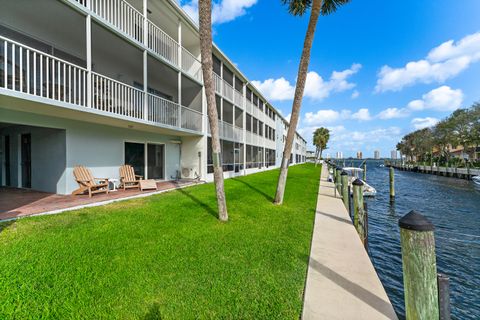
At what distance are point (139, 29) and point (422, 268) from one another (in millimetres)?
12290

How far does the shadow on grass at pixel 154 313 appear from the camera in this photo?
2551mm

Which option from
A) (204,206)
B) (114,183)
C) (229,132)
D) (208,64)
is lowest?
(204,206)

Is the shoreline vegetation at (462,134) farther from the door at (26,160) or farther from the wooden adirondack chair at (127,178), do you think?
the door at (26,160)

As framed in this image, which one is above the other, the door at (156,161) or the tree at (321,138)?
the tree at (321,138)

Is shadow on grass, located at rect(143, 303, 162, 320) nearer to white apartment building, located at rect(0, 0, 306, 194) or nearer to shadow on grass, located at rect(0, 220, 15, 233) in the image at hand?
shadow on grass, located at rect(0, 220, 15, 233)

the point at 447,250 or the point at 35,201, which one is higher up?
the point at 35,201

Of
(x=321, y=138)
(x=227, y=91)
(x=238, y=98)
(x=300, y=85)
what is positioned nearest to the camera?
(x=300, y=85)

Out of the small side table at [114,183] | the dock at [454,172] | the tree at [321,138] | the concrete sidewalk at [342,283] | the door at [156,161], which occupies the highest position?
the tree at [321,138]

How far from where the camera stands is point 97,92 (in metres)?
7.70

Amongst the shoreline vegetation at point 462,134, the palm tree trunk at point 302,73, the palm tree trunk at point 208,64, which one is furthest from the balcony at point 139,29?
the shoreline vegetation at point 462,134

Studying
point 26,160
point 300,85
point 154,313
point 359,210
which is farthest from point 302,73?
point 26,160

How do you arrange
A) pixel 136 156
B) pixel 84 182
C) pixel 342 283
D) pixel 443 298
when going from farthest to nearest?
pixel 136 156
pixel 84 182
pixel 342 283
pixel 443 298

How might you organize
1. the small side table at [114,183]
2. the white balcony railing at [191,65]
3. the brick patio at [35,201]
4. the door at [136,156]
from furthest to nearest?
the white balcony railing at [191,65], the door at [136,156], the small side table at [114,183], the brick patio at [35,201]

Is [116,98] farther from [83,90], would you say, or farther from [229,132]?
[229,132]
